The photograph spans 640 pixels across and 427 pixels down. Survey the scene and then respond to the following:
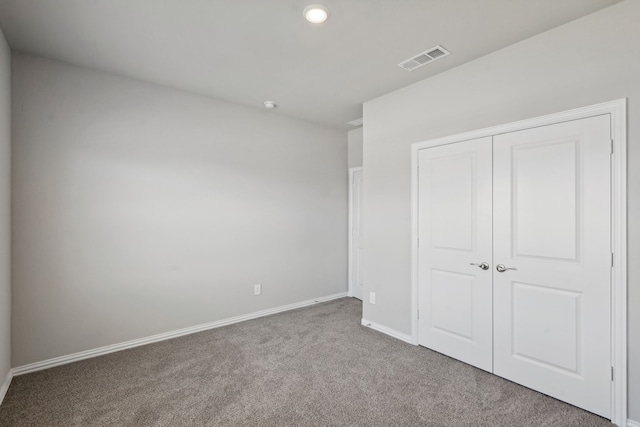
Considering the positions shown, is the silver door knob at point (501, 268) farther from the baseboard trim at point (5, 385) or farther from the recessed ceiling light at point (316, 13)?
the baseboard trim at point (5, 385)

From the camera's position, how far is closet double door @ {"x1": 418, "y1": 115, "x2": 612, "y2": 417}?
208 cm

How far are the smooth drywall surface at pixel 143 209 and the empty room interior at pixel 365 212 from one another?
0.8 inches

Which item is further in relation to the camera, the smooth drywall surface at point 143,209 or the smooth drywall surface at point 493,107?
the smooth drywall surface at point 143,209

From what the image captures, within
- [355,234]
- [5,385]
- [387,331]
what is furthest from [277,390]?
[355,234]

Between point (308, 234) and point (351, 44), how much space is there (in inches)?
107

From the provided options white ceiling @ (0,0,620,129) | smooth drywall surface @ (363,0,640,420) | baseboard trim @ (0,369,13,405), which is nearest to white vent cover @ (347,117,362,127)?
smooth drywall surface @ (363,0,640,420)

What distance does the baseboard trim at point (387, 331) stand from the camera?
10.6ft

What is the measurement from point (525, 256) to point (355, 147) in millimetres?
3092

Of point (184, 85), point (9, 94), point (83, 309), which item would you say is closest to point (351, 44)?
point (184, 85)

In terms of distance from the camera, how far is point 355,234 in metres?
4.93

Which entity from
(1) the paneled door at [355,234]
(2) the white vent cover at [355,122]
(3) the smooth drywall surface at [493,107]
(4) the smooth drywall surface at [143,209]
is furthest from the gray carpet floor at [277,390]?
(2) the white vent cover at [355,122]

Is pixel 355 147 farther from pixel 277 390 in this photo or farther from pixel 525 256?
pixel 277 390

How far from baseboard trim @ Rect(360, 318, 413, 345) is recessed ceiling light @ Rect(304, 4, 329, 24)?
3044 millimetres

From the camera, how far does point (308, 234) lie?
14.9ft
